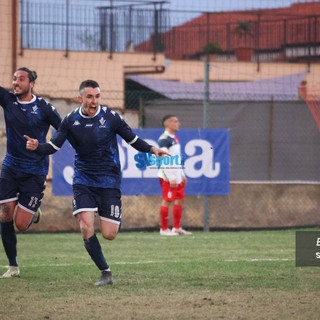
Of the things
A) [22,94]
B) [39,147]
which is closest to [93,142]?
[39,147]

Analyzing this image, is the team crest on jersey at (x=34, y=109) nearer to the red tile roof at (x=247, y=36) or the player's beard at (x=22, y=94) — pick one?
the player's beard at (x=22, y=94)

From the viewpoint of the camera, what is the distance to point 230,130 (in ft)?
47.6

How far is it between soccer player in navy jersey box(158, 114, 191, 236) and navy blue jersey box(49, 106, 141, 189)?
17.2 feet

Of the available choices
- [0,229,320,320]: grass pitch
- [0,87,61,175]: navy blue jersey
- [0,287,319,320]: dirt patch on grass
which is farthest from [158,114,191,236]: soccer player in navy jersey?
[0,287,319,320]: dirt patch on grass

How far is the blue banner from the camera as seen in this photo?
13.5 meters

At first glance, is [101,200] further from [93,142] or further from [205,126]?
[205,126]

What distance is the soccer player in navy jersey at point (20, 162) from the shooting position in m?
8.21

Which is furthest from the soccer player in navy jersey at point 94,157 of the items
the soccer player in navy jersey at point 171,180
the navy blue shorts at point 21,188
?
the soccer player in navy jersey at point 171,180

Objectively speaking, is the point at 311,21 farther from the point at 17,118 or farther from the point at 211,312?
the point at 211,312

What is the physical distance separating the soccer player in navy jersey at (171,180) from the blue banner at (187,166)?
0.50 meters

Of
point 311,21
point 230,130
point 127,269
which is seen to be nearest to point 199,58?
point 311,21

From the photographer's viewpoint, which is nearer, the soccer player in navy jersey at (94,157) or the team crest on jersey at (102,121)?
the soccer player in navy jersey at (94,157)

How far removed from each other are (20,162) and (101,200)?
122cm

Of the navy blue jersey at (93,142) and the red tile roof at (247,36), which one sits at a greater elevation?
the red tile roof at (247,36)
